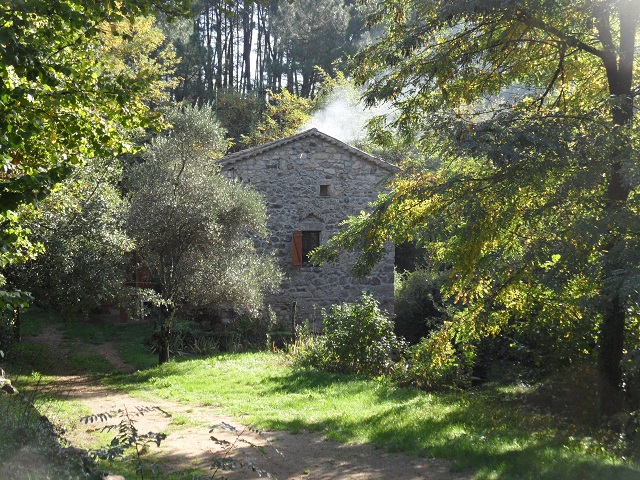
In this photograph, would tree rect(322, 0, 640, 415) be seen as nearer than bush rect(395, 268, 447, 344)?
Yes

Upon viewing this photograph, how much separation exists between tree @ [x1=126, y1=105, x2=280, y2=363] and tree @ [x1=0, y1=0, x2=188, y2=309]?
22.1 feet

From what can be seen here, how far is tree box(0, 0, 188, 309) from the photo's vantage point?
193 inches

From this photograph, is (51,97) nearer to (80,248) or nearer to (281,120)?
(80,248)

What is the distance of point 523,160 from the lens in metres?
8.02

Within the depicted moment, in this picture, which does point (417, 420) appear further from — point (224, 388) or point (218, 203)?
point (218, 203)

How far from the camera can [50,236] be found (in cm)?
1121

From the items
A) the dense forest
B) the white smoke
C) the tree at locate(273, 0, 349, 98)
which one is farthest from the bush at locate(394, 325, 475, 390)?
the tree at locate(273, 0, 349, 98)

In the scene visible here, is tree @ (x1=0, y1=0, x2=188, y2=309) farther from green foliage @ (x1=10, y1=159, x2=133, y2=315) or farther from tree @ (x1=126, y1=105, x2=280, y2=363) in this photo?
tree @ (x1=126, y1=105, x2=280, y2=363)

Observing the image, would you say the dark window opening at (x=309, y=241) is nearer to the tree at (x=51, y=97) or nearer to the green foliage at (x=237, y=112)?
the green foliage at (x=237, y=112)

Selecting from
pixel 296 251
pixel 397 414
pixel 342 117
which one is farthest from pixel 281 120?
pixel 397 414

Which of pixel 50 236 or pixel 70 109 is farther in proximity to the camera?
pixel 50 236

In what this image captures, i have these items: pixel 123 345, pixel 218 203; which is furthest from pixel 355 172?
pixel 123 345

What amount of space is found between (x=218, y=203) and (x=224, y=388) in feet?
15.5

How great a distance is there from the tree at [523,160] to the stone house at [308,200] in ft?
31.1
